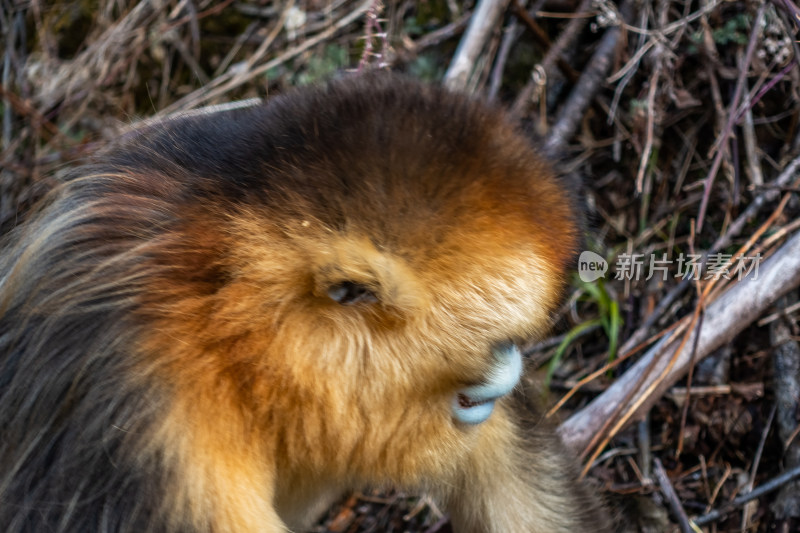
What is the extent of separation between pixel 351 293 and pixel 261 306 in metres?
0.20

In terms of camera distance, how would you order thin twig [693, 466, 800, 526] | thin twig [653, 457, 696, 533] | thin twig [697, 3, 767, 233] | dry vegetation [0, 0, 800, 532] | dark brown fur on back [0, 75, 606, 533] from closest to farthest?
dark brown fur on back [0, 75, 606, 533]
thin twig [653, 457, 696, 533]
thin twig [693, 466, 800, 526]
dry vegetation [0, 0, 800, 532]
thin twig [697, 3, 767, 233]

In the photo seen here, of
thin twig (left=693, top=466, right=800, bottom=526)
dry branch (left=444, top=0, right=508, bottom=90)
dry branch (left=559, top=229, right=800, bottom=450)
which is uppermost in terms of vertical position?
dry branch (left=444, top=0, right=508, bottom=90)

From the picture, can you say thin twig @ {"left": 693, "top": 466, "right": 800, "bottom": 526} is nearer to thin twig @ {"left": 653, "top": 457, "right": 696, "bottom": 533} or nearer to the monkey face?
thin twig @ {"left": 653, "top": 457, "right": 696, "bottom": 533}

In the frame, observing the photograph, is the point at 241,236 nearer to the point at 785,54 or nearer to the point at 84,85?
the point at 785,54

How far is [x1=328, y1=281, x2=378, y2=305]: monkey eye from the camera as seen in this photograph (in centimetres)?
185

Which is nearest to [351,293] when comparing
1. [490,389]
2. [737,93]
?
[490,389]

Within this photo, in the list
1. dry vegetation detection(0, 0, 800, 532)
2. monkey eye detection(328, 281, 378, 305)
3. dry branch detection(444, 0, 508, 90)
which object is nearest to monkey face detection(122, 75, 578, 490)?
monkey eye detection(328, 281, 378, 305)

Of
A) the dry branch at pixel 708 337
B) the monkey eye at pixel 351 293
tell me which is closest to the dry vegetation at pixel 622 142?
the dry branch at pixel 708 337

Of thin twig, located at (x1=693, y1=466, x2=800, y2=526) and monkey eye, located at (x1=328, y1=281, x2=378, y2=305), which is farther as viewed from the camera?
thin twig, located at (x1=693, y1=466, x2=800, y2=526)

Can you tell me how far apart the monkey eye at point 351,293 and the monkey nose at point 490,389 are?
336mm

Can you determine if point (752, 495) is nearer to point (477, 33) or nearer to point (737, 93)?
point (737, 93)

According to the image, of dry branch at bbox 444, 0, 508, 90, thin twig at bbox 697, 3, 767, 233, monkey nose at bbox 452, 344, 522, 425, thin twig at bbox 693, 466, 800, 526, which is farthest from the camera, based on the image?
dry branch at bbox 444, 0, 508, 90

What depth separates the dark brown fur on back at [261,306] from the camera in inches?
71.4

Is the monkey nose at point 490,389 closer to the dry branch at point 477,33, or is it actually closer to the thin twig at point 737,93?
the thin twig at point 737,93
